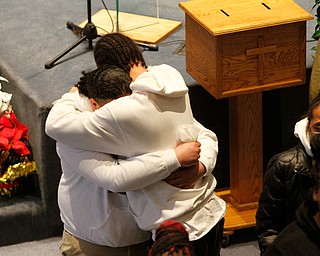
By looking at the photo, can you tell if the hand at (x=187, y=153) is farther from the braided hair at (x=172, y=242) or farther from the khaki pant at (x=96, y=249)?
the braided hair at (x=172, y=242)

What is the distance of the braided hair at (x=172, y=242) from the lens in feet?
8.19

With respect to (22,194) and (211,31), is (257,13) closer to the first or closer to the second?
(211,31)

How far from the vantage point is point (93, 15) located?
6062 mm

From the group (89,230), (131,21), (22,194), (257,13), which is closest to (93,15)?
(131,21)

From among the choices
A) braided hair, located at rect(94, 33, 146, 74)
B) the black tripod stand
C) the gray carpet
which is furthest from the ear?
the black tripod stand

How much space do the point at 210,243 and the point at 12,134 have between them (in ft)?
5.57

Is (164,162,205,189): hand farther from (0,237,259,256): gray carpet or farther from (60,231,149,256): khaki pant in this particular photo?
(0,237,259,256): gray carpet

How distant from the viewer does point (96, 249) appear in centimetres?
379

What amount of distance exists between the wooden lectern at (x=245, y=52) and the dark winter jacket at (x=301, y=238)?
1.74 meters

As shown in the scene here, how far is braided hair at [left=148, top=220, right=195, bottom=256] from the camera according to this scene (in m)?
2.50

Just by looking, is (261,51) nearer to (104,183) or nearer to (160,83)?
Answer: (160,83)

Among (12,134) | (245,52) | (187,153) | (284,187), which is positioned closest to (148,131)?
(187,153)

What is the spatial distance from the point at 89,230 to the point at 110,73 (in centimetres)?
62

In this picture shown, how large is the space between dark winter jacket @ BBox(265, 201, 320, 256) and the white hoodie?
0.84 m
